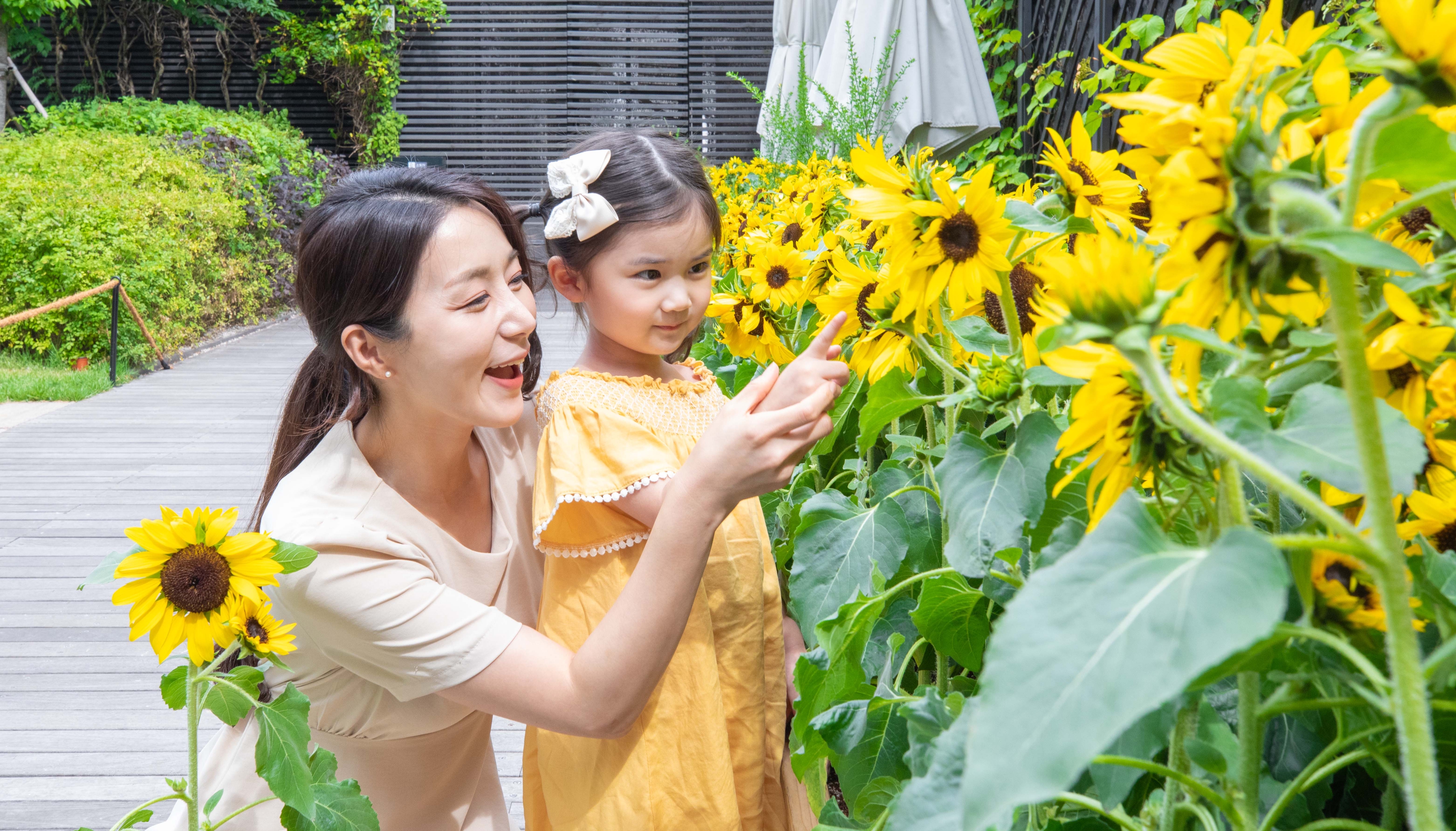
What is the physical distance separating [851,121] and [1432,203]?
11.7 feet

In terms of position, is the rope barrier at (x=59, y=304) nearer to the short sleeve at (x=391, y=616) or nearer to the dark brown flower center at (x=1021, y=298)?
the short sleeve at (x=391, y=616)

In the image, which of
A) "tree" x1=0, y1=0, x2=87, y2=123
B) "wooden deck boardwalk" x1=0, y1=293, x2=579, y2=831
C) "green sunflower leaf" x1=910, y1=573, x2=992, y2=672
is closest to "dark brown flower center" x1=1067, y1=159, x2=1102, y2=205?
"green sunflower leaf" x1=910, y1=573, x2=992, y2=672

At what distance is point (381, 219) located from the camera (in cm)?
148

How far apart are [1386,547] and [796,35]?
593 centimetres

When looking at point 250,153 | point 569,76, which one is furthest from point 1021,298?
point 569,76

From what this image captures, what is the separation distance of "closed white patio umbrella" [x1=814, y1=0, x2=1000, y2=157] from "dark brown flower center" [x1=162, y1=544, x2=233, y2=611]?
152 inches

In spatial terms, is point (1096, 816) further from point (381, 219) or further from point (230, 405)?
point (230, 405)

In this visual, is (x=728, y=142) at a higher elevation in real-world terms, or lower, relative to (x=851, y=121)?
lower

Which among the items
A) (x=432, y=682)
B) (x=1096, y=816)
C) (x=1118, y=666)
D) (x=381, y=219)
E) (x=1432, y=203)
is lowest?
(x=432, y=682)

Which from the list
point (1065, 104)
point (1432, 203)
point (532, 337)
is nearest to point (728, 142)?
point (1065, 104)

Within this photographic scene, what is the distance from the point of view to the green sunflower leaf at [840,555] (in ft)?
3.39

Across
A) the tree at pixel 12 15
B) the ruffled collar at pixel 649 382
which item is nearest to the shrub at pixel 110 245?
the tree at pixel 12 15

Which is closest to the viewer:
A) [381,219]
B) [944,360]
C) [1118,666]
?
[1118,666]

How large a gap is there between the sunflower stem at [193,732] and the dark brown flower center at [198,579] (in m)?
0.06
